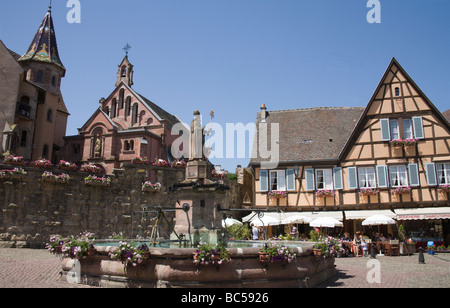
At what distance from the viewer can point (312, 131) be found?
27.6 m

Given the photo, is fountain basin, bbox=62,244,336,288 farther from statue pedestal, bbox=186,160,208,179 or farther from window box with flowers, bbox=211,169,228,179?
window box with flowers, bbox=211,169,228,179

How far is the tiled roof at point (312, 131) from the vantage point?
84.3 feet

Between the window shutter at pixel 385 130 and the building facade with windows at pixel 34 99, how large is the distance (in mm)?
25100

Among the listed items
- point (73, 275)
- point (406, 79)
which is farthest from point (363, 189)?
point (73, 275)

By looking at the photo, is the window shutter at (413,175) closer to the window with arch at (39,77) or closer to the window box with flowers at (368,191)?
the window box with flowers at (368,191)

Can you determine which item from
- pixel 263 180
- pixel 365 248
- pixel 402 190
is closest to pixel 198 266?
pixel 365 248

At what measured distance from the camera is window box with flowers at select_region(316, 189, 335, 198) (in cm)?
2427

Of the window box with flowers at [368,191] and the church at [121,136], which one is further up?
the church at [121,136]

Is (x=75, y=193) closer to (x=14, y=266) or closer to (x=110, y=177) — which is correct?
(x=110, y=177)

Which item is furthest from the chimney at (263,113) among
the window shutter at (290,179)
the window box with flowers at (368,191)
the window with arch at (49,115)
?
the window with arch at (49,115)

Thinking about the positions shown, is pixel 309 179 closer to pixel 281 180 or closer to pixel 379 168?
pixel 281 180
